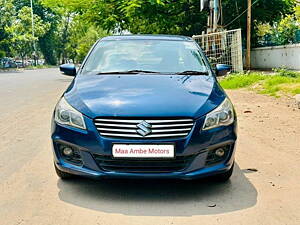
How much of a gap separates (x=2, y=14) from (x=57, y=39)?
30.9m

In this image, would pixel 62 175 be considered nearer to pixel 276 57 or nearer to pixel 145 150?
pixel 145 150

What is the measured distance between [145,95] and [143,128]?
431 mm

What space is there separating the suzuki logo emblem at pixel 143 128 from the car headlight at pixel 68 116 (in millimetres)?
483

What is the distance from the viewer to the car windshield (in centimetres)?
475

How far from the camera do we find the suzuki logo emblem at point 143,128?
3.51m

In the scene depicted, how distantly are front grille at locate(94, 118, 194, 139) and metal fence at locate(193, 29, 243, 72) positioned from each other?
43.3 feet

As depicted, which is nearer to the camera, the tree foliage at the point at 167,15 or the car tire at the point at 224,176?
the car tire at the point at 224,176

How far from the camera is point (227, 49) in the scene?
16.9 m

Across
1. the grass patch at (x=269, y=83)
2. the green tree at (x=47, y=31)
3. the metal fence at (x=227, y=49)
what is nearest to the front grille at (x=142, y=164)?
the grass patch at (x=269, y=83)

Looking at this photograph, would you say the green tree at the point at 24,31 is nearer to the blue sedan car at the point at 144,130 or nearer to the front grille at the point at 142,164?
the blue sedan car at the point at 144,130

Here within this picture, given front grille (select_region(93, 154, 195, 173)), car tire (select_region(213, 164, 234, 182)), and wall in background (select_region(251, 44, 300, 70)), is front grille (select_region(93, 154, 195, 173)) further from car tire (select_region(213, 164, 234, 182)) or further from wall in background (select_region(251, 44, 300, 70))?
wall in background (select_region(251, 44, 300, 70))

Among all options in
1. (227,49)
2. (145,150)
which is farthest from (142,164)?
(227,49)

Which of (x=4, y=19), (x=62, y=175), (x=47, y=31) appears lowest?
(x=47, y=31)

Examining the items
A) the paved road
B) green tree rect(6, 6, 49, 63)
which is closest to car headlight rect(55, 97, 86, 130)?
the paved road
